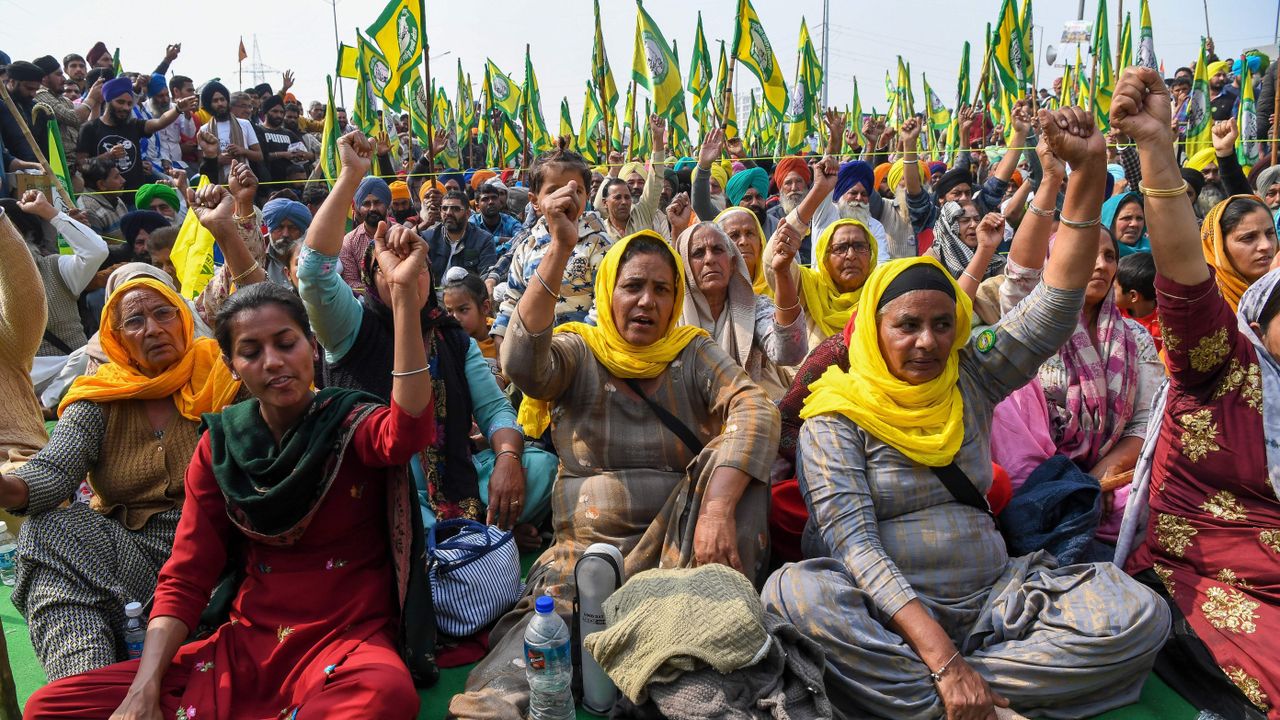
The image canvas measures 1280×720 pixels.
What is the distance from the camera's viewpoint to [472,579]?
2969 millimetres

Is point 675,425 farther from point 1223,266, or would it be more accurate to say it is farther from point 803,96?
point 803,96

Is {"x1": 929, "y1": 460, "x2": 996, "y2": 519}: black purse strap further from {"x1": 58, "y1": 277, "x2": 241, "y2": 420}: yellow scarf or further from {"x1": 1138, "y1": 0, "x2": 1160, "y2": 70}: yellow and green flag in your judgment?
{"x1": 1138, "y1": 0, "x2": 1160, "y2": 70}: yellow and green flag

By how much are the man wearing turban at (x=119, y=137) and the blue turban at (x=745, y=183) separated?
5.88 metres

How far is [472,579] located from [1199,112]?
1150 cm

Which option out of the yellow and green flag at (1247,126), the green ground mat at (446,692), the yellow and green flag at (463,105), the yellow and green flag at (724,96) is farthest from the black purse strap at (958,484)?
the yellow and green flag at (463,105)

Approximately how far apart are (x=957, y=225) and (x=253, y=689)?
5163 mm

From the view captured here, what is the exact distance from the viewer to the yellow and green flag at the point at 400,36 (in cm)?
786

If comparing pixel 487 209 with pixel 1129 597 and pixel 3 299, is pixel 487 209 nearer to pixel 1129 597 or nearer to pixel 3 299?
pixel 3 299

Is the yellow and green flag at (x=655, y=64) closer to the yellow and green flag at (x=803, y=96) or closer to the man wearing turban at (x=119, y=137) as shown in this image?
the yellow and green flag at (x=803, y=96)

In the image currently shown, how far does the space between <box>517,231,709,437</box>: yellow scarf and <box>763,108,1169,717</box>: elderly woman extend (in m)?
0.55

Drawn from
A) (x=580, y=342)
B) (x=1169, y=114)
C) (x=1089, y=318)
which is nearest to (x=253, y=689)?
(x=580, y=342)

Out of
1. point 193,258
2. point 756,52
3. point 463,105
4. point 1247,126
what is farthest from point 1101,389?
point 463,105

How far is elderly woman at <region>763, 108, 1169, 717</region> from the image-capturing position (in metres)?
2.39

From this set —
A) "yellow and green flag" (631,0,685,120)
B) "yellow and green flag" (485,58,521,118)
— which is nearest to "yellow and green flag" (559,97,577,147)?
"yellow and green flag" (485,58,521,118)
